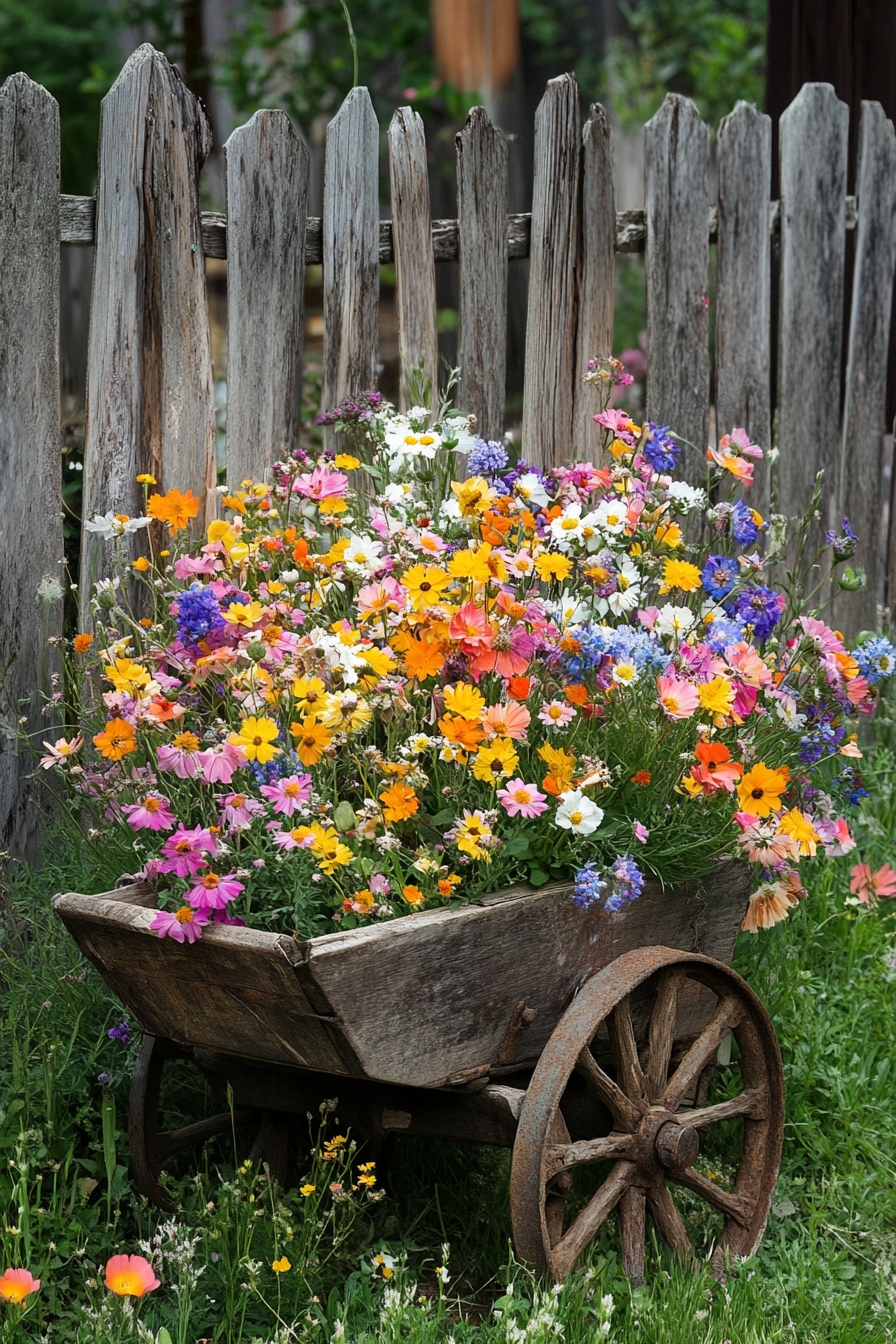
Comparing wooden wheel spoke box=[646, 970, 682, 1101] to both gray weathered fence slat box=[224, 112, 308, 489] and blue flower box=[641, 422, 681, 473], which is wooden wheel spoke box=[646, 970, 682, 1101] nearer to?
blue flower box=[641, 422, 681, 473]

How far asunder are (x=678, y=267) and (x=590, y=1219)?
2368mm

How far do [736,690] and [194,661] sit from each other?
3.06ft

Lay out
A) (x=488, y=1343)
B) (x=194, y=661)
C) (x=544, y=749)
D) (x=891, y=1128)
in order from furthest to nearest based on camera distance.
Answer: (x=891, y=1128) < (x=194, y=661) < (x=544, y=749) < (x=488, y=1343)

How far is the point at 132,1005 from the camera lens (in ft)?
7.28

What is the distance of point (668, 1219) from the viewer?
7.47 ft

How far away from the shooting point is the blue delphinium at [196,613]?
85.3 inches

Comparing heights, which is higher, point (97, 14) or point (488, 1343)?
point (97, 14)

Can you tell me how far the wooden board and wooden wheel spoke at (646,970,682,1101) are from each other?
0.09m

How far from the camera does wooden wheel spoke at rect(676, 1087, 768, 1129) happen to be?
2.29 m

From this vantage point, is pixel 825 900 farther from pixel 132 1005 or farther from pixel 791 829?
pixel 132 1005

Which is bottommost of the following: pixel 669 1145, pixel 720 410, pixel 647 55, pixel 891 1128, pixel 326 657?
pixel 891 1128

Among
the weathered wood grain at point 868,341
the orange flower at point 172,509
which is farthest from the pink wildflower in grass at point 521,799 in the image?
the weathered wood grain at point 868,341

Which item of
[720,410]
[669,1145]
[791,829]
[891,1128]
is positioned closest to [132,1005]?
[669,1145]

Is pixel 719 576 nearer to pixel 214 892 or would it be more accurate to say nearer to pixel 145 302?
pixel 214 892
